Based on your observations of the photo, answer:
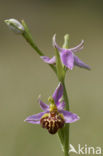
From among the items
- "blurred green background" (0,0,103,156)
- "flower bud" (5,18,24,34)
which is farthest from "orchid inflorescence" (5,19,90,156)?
"blurred green background" (0,0,103,156)

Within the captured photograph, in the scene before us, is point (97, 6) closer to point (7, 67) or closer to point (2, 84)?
point (7, 67)

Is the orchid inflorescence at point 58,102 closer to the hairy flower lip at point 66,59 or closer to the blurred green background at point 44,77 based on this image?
the hairy flower lip at point 66,59

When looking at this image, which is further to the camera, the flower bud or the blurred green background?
the blurred green background

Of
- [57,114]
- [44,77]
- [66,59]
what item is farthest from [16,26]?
[44,77]

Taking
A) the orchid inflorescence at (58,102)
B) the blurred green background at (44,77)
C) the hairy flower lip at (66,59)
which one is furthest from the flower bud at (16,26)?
the blurred green background at (44,77)

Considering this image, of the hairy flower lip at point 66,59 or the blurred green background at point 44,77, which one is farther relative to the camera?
the blurred green background at point 44,77

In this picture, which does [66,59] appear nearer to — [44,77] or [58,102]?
[58,102]

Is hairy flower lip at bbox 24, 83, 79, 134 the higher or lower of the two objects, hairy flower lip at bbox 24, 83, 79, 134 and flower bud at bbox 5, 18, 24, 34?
the lower

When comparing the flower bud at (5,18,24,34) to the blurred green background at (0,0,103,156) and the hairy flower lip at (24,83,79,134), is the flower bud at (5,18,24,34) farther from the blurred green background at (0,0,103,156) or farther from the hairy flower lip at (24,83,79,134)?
the blurred green background at (0,0,103,156)
